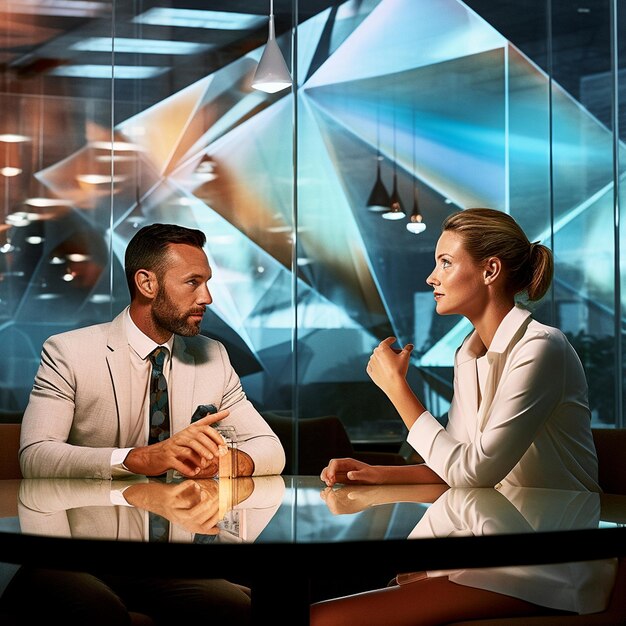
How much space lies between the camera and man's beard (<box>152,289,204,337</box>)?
2771mm

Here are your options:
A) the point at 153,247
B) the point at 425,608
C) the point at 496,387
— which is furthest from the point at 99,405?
the point at 425,608

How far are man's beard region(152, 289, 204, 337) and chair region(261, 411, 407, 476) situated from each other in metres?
1.92

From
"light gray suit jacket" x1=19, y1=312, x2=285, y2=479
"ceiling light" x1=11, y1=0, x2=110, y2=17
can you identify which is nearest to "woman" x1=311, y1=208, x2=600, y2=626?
"light gray suit jacket" x1=19, y1=312, x2=285, y2=479

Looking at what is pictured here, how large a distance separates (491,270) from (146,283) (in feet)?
3.46

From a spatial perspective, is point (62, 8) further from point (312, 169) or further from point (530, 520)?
point (530, 520)

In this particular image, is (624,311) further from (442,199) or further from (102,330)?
(102,330)

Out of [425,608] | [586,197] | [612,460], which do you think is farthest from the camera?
[586,197]

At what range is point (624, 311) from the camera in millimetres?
5984

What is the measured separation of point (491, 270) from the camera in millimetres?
2395

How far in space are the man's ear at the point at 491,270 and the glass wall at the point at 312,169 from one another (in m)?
3.26

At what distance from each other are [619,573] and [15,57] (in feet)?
15.8

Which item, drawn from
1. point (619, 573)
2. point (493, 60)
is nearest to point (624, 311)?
point (493, 60)

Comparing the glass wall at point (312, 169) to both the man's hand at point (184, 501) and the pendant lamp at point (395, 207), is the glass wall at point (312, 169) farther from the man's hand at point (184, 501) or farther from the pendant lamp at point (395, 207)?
the man's hand at point (184, 501)

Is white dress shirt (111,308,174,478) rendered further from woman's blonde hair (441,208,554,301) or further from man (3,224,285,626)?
woman's blonde hair (441,208,554,301)
